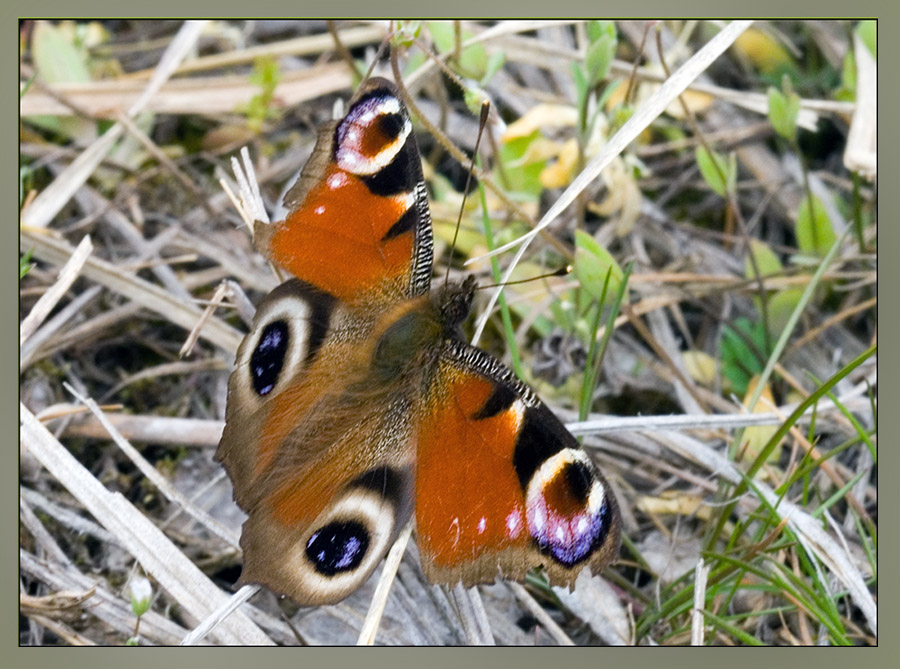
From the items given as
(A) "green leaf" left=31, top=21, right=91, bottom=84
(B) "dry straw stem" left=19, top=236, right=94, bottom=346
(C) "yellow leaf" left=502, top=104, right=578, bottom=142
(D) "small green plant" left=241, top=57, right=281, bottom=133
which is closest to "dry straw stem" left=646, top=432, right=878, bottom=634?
(C) "yellow leaf" left=502, top=104, right=578, bottom=142

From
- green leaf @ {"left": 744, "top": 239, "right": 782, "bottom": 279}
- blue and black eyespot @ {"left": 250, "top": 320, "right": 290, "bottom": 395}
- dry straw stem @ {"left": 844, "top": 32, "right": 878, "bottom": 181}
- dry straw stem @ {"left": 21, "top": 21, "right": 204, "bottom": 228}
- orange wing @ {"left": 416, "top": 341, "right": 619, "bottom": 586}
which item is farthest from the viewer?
green leaf @ {"left": 744, "top": 239, "right": 782, "bottom": 279}

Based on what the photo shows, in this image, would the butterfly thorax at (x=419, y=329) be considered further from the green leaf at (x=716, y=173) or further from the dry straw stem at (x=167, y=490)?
the green leaf at (x=716, y=173)

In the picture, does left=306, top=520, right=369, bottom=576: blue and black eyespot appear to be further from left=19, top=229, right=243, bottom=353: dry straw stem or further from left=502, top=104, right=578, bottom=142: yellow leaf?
left=502, top=104, right=578, bottom=142: yellow leaf

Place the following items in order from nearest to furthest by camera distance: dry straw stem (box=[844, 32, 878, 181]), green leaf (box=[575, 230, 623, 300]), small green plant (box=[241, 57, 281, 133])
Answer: green leaf (box=[575, 230, 623, 300])
dry straw stem (box=[844, 32, 878, 181])
small green plant (box=[241, 57, 281, 133])

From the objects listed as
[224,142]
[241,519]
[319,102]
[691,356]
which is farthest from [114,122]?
[691,356]

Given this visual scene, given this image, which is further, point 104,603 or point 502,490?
point 104,603

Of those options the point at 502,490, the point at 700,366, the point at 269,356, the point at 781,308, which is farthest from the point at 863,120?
the point at 269,356

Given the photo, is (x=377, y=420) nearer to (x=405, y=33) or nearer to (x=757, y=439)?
(x=405, y=33)
